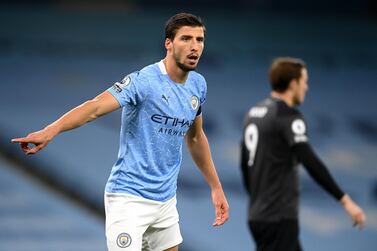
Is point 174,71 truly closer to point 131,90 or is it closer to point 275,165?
point 131,90

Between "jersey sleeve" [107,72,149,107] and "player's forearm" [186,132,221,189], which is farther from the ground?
"jersey sleeve" [107,72,149,107]

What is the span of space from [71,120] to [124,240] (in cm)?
77

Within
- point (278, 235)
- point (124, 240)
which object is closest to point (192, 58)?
point (124, 240)

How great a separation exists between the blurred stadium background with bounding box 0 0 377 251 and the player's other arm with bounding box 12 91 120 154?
22.2 ft

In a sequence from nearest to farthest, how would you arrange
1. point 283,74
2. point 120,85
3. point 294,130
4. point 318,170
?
point 120,85 → point 318,170 → point 294,130 → point 283,74

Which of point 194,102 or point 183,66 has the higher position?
point 183,66

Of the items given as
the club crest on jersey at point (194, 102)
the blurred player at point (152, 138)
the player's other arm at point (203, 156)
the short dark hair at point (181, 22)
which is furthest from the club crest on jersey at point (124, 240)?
the short dark hair at point (181, 22)

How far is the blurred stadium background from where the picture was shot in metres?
11.1

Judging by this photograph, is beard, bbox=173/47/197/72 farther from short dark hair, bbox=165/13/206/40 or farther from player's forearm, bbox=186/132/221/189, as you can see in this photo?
player's forearm, bbox=186/132/221/189

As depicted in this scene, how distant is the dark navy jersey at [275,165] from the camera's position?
5977mm

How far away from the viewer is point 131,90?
14.9 ft

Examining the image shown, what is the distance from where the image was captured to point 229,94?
1216cm

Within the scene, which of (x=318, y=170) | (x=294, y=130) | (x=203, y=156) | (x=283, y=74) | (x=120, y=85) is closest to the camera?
(x=120, y=85)

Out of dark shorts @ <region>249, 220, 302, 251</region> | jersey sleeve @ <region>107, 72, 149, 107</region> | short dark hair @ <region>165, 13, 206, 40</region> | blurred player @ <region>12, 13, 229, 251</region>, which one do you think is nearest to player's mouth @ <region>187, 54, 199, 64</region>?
blurred player @ <region>12, 13, 229, 251</region>
